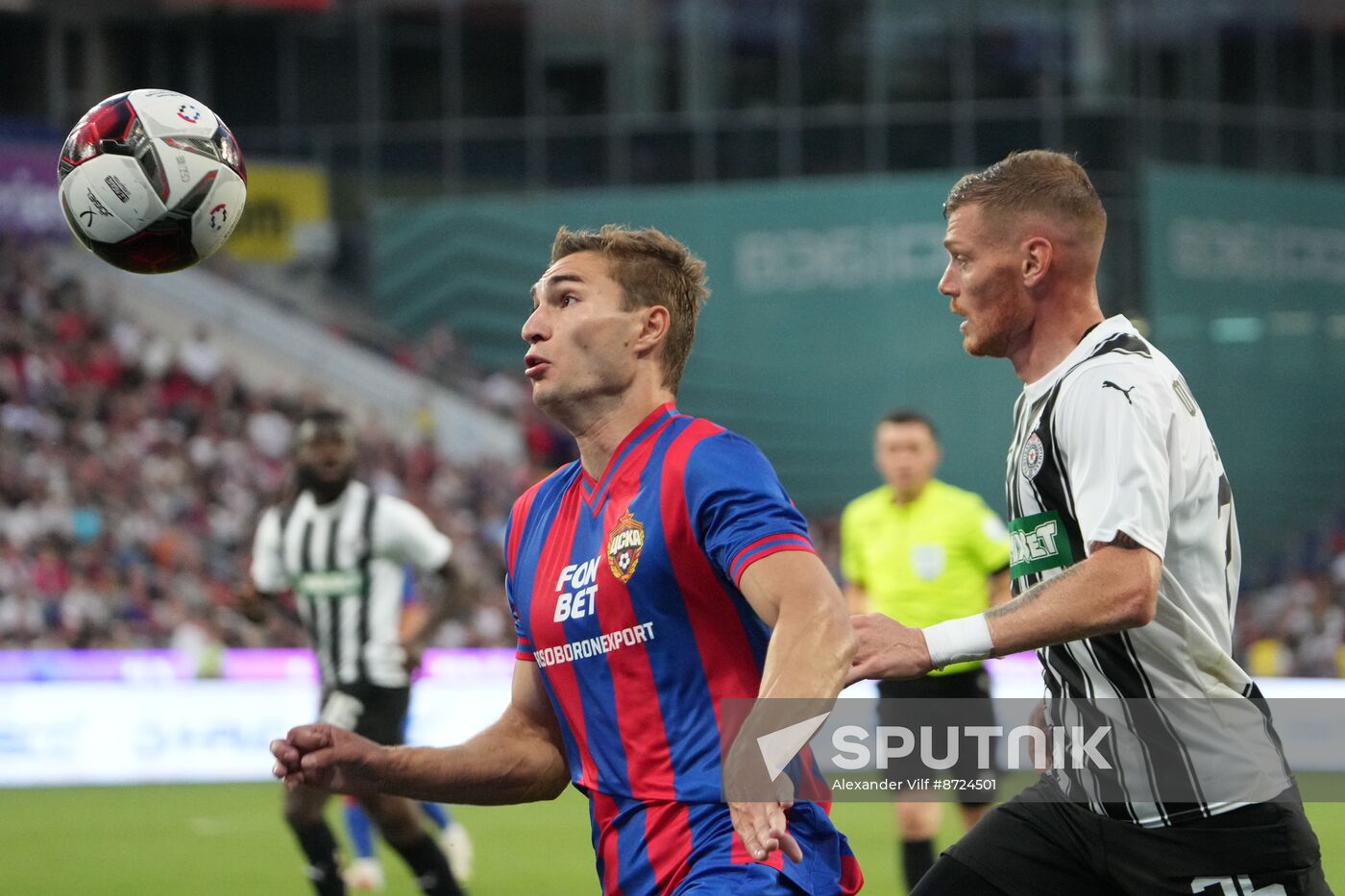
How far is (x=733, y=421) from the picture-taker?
92.6ft

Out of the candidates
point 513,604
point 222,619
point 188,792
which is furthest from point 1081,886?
point 222,619

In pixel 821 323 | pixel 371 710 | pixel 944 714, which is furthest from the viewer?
pixel 821 323

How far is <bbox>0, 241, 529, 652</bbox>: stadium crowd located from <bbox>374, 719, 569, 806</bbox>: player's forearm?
14.7 m

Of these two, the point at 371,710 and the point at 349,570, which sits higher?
the point at 349,570

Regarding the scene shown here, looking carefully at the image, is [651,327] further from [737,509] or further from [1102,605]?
[1102,605]

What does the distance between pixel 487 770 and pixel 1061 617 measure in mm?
1328

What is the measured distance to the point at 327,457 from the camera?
28.2 ft

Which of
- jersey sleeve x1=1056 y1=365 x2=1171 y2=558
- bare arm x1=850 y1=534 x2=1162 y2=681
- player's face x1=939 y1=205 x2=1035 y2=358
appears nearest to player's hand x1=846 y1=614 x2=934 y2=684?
bare arm x1=850 y1=534 x2=1162 y2=681

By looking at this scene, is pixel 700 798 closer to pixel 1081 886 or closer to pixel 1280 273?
pixel 1081 886

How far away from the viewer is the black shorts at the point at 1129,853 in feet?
12.4

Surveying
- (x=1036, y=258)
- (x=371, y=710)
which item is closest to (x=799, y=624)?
(x=1036, y=258)

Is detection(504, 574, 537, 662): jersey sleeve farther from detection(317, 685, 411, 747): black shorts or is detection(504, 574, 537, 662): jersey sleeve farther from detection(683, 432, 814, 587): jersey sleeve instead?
detection(317, 685, 411, 747): black shorts

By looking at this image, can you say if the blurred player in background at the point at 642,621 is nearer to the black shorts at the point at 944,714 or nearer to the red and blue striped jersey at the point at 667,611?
the red and blue striped jersey at the point at 667,611

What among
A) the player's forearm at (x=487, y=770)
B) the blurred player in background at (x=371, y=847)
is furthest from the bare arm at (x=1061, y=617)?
the blurred player in background at (x=371, y=847)
